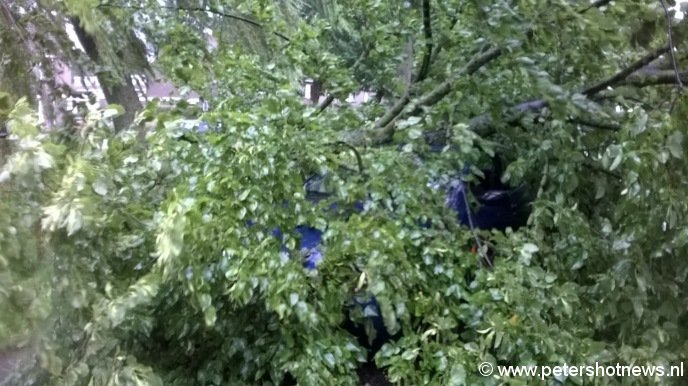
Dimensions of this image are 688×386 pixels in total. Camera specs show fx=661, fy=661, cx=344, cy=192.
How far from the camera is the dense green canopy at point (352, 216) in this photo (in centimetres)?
220

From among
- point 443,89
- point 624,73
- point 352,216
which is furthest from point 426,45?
point 352,216

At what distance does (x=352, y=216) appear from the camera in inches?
107

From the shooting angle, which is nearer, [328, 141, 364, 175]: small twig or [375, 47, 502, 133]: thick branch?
[328, 141, 364, 175]: small twig

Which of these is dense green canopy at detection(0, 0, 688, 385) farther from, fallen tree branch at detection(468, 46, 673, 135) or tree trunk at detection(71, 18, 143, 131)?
tree trunk at detection(71, 18, 143, 131)

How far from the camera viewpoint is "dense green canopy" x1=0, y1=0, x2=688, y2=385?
2.20m

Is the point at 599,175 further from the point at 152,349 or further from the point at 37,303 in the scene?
the point at 37,303

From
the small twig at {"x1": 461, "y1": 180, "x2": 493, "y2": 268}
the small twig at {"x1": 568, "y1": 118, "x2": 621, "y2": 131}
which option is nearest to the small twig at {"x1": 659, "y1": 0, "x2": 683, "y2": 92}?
the small twig at {"x1": 568, "y1": 118, "x2": 621, "y2": 131}

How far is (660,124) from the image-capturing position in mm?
2643

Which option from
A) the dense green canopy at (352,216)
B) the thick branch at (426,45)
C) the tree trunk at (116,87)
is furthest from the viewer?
the tree trunk at (116,87)

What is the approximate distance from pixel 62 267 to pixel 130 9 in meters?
2.73

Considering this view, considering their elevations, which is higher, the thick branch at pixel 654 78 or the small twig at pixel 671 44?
the small twig at pixel 671 44

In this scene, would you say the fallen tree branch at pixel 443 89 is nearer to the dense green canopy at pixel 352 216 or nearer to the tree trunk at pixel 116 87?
the dense green canopy at pixel 352 216

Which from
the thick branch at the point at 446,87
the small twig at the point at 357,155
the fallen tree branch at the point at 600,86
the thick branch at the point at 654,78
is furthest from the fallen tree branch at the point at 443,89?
the thick branch at the point at 654,78

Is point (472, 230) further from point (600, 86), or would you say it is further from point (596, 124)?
point (600, 86)
